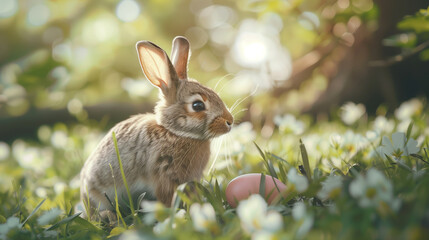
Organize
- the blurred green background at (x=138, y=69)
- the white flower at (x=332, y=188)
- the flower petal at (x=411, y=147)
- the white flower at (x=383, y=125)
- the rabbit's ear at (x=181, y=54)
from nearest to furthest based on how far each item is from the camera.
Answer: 1. the white flower at (x=332, y=188)
2. the flower petal at (x=411, y=147)
3. the rabbit's ear at (x=181, y=54)
4. the white flower at (x=383, y=125)
5. the blurred green background at (x=138, y=69)

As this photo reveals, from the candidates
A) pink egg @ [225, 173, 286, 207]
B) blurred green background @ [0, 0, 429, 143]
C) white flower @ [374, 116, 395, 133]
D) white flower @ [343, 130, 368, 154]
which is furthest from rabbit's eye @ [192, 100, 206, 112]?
blurred green background @ [0, 0, 429, 143]

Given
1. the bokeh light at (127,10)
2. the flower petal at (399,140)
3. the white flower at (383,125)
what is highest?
the bokeh light at (127,10)

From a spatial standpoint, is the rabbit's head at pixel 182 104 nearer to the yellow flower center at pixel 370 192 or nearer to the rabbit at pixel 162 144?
the rabbit at pixel 162 144

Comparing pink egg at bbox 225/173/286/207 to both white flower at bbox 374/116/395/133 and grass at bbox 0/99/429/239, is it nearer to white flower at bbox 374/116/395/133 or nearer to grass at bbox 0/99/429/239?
grass at bbox 0/99/429/239

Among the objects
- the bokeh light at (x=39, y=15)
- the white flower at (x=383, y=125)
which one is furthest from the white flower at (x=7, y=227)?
the bokeh light at (x=39, y=15)

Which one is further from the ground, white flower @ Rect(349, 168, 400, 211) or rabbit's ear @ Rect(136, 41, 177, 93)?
rabbit's ear @ Rect(136, 41, 177, 93)

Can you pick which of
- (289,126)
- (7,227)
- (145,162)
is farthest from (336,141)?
(7,227)

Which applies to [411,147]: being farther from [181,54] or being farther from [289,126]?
[181,54]
